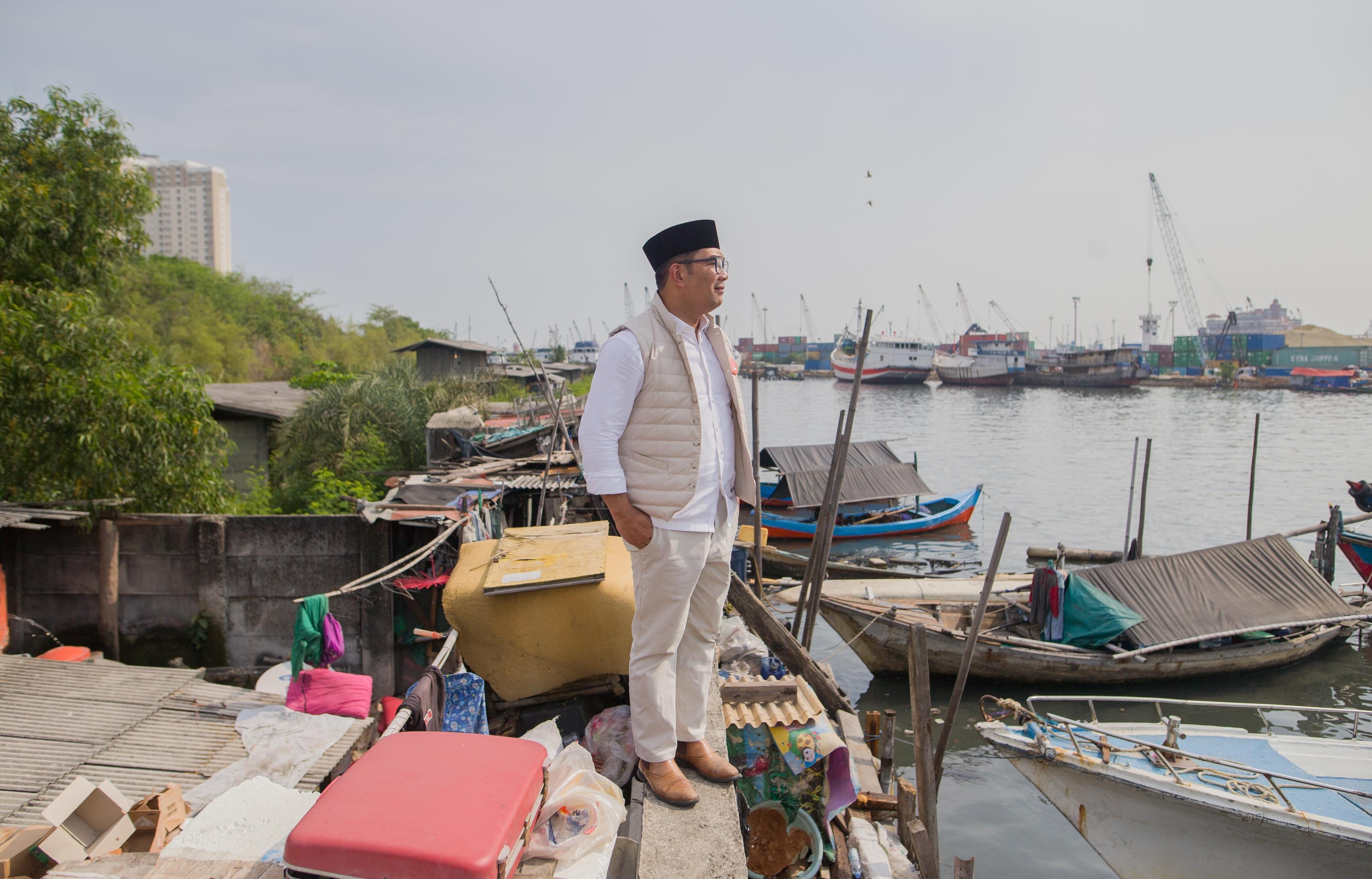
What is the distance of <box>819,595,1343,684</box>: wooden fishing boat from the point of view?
1111 cm

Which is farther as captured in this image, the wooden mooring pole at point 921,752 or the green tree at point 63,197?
the green tree at point 63,197

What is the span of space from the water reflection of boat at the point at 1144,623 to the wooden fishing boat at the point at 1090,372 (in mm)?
65635

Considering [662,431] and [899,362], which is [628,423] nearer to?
[662,431]

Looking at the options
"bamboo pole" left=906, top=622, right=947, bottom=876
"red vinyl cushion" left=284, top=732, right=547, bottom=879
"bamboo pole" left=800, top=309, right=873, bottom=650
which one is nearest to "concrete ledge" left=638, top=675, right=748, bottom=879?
"red vinyl cushion" left=284, top=732, right=547, bottom=879

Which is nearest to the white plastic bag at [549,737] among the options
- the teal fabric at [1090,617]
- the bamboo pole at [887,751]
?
the bamboo pole at [887,751]

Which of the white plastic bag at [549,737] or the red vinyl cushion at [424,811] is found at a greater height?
the red vinyl cushion at [424,811]

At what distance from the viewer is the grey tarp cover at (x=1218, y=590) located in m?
11.1

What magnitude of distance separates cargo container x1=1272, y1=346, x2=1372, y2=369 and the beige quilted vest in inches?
4048

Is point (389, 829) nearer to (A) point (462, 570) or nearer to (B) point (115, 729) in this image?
(A) point (462, 570)

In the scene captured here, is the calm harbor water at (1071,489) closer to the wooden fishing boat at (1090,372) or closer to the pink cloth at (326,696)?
the wooden fishing boat at (1090,372)

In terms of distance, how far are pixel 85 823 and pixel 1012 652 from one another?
1037 cm

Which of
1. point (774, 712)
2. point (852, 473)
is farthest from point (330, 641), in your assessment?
point (852, 473)

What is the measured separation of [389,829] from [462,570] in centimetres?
220

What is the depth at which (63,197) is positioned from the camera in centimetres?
933
